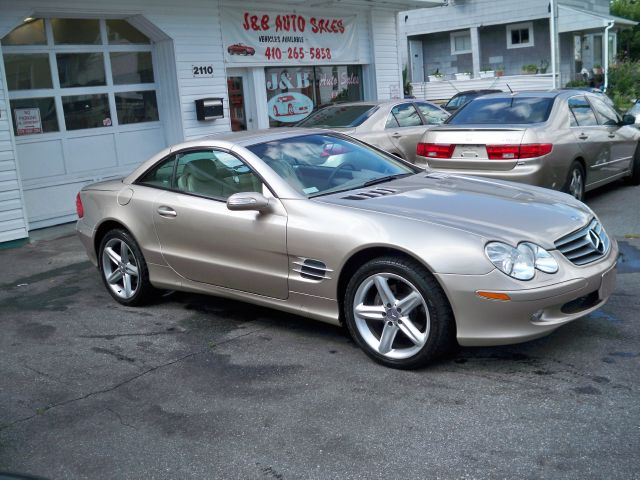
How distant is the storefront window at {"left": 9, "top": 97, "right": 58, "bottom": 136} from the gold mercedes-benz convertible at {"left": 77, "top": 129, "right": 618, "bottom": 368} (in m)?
4.38

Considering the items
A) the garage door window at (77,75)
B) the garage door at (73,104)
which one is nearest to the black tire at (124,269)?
the garage door at (73,104)

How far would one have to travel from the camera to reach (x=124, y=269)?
6.22 meters

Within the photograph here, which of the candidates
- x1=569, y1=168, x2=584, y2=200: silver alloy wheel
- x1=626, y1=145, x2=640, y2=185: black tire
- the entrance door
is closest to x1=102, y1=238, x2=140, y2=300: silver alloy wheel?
x1=569, y1=168, x2=584, y2=200: silver alloy wheel

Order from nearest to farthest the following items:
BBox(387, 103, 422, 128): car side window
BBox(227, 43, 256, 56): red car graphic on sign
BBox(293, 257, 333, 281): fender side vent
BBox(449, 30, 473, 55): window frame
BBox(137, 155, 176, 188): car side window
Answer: BBox(293, 257, 333, 281): fender side vent
BBox(137, 155, 176, 188): car side window
BBox(387, 103, 422, 128): car side window
BBox(227, 43, 256, 56): red car graphic on sign
BBox(449, 30, 473, 55): window frame

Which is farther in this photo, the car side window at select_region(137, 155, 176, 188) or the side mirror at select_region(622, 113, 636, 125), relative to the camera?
the side mirror at select_region(622, 113, 636, 125)

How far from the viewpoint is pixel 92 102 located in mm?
10906

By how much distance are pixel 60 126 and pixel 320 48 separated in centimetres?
598

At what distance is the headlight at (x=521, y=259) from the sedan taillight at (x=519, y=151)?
13.4 feet

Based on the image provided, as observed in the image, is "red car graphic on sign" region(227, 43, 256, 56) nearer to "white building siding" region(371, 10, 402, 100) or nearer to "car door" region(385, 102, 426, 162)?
"car door" region(385, 102, 426, 162)

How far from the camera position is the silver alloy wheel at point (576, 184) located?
875 cm

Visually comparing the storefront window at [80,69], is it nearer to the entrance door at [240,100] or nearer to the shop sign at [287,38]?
the shop sign at [287,38]

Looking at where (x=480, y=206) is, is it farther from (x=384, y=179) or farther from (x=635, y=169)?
(x=635, y=169)

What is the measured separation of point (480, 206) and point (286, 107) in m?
9.84

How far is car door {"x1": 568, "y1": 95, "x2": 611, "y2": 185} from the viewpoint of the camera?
8867 mm
